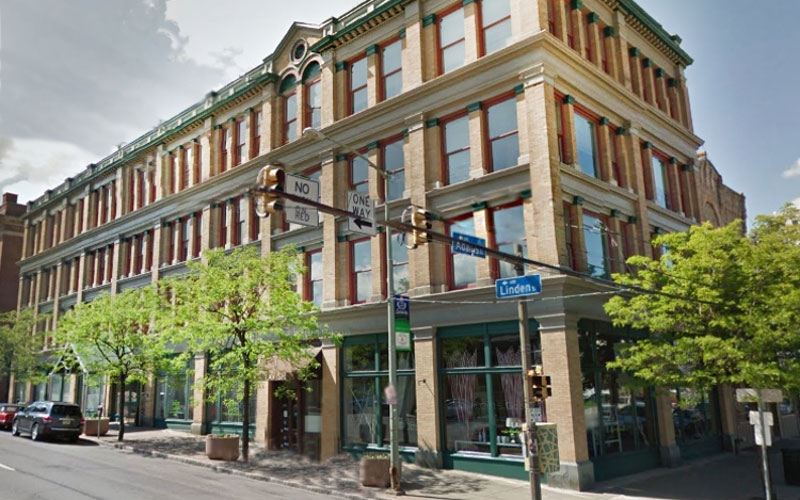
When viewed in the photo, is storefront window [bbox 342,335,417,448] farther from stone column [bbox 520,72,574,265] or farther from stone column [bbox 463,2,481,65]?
stone column [bbox 463,2,481,65]

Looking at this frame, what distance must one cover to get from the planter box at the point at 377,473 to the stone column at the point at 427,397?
3.07m

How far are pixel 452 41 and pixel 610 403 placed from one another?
14238mm

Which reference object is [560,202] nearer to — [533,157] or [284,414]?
[533,157]

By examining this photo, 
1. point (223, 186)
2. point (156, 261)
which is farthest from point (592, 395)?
point (156, 261)

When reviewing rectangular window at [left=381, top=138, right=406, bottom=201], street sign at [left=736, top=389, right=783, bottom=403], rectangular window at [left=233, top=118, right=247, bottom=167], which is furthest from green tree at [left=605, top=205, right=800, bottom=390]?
rectangular window at [left=233, top=118, right=247, bottom=167]

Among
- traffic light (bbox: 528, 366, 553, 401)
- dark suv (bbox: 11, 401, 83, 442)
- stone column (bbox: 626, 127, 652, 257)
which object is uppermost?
stone column (bbox: 626, 127, 652, 257)

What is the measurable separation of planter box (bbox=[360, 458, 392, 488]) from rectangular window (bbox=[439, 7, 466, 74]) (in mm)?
14216

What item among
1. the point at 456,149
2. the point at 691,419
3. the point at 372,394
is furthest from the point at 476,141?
the point at 691,419

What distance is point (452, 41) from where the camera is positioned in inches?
922

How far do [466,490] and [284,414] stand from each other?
11.6 meters

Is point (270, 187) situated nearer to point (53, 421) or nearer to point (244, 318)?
point (244, 318)

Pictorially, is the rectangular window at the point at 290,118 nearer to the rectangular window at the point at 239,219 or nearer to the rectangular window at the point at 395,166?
the rectangular window at the point at 239,219

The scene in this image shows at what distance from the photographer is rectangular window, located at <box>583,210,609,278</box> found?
825 inches

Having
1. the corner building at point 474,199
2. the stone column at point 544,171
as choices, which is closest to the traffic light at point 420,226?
the corner building at point 474,199
